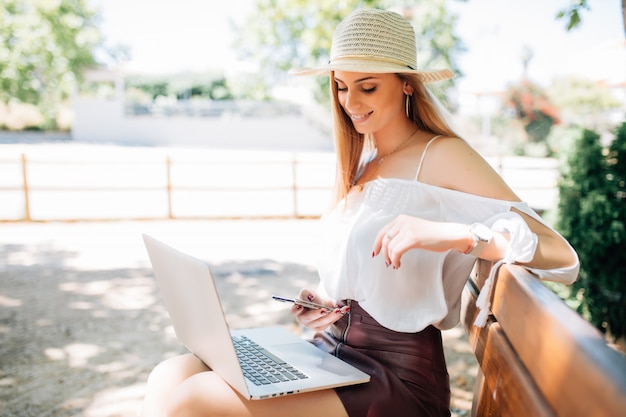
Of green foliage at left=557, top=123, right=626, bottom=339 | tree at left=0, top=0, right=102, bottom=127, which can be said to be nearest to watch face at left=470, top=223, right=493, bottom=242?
green foliage at left=557, top=123, right=626, bottom=339

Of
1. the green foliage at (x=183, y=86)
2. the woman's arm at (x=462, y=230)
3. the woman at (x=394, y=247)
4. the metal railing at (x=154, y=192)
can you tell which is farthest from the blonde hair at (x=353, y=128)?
the green foliage at (x=183, y=86)

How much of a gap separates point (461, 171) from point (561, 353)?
0.88 meters

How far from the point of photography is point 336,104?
214cm

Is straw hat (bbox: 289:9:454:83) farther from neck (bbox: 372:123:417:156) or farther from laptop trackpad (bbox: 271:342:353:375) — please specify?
laptop trackpad (bbox: 271:342:353:375)

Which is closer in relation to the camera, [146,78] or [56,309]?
[56,309]

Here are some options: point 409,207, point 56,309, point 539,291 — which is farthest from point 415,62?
point 56,309

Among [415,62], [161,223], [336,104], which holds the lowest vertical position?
[161,223]

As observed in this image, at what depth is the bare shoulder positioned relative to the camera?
1.56 m

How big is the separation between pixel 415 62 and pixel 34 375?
2.88 metres

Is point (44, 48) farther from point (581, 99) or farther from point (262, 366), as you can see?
point (262, 366)

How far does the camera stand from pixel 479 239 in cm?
135

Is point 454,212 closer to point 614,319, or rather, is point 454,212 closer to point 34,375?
point 34,375

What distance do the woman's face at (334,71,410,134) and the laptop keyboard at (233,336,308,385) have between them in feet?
2.74

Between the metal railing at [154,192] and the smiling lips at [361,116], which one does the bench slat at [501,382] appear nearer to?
the smiling lips at [361,116]
